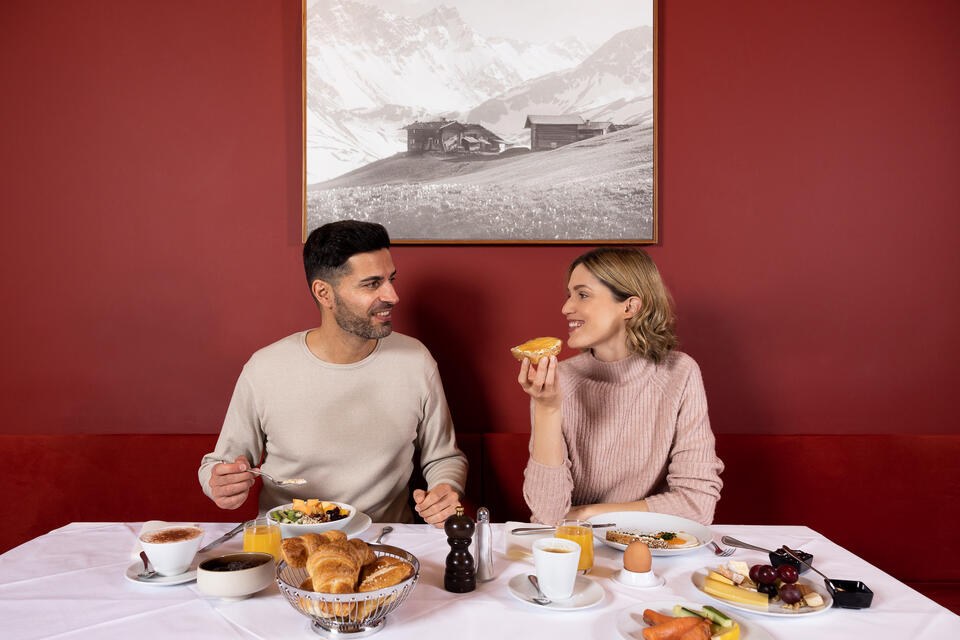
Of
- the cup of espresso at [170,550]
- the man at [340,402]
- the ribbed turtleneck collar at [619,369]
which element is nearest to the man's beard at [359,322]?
the man at [340,402]

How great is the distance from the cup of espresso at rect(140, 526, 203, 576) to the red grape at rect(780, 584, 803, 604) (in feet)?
3.62

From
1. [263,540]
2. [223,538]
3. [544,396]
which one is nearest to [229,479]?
[223,538]

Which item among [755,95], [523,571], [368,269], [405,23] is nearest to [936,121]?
[755,95]

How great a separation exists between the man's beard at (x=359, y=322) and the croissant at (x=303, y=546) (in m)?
0.97

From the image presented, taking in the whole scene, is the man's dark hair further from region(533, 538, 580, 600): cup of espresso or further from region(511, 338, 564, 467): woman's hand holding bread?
region(533, 538, 580, 600): cup of espresso

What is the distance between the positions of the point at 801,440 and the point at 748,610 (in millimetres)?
1361

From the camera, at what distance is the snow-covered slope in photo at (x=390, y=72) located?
2.42m

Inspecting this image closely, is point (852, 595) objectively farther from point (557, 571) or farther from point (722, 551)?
point (557, 571)

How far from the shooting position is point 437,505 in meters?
1.64

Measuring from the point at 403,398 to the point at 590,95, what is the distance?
4.45 ft

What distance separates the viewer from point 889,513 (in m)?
2.27

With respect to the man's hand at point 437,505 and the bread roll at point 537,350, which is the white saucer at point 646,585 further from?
the bread roll at point 537,350

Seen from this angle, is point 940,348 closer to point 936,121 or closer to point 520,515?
point 936,121

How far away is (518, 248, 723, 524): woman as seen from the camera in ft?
5.98
